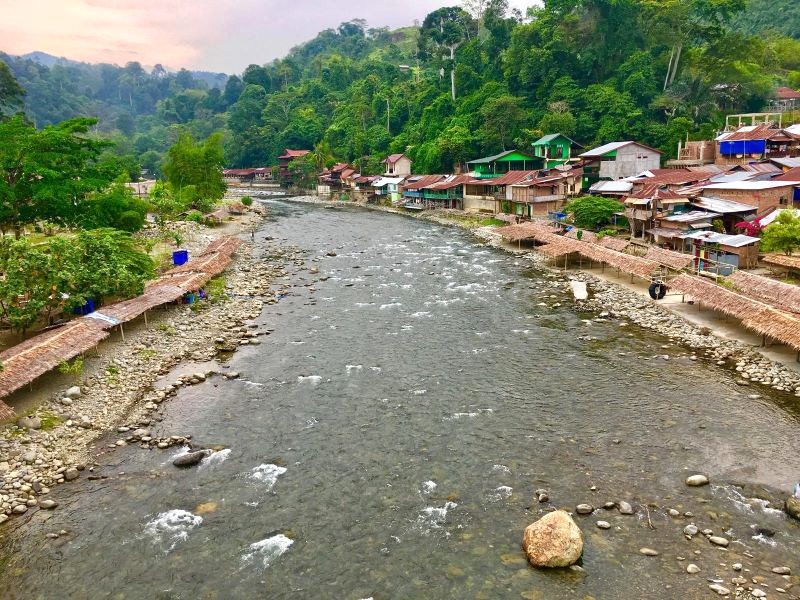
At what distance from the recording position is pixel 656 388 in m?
18.8

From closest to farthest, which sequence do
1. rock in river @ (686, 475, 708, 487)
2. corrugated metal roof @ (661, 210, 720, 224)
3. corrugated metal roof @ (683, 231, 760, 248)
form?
1. rock in river @ (686, 475, 708, 487)
2. corrugated metal roof @ (683, 231, 760, 248)
3. corrugated metal roof @ (661, 210, 720, 224)

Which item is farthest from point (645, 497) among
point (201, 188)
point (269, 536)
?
point (201, 188)

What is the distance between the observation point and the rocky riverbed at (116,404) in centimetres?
1417

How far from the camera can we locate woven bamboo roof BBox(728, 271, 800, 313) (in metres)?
21.2

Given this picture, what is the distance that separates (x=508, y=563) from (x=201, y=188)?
186 ft

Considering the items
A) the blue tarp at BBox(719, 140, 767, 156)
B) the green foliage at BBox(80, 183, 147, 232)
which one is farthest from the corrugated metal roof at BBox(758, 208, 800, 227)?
the green foliage at BBox(80, 183, 147, 232)

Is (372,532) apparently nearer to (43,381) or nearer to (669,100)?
(43,381)

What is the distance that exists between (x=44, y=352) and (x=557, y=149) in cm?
5165

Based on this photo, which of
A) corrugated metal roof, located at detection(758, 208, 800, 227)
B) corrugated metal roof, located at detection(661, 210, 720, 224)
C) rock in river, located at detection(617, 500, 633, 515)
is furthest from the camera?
corrugated metal roof, located at detection(661, 210, 720, 224)

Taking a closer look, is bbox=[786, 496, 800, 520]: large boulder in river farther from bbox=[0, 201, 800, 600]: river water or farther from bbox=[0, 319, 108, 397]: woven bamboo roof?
bbox=[0, 319, 108, 397]: woven bamboo roof

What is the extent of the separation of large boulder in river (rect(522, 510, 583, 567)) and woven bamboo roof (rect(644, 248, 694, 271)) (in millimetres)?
20947

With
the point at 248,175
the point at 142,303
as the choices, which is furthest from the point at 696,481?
the point at 248,175

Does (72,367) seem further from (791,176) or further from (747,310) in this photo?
(791,176)

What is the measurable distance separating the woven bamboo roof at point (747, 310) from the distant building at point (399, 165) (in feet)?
179
